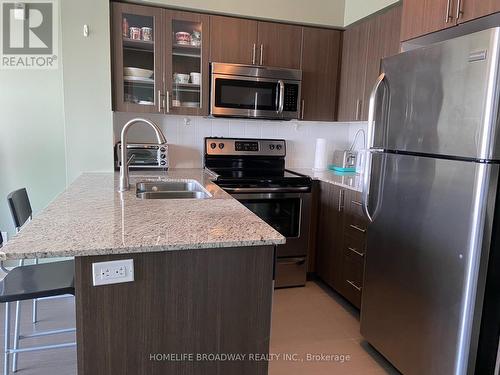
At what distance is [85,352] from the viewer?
1.21 metres

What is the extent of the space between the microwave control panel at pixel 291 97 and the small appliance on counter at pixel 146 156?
1077 mm

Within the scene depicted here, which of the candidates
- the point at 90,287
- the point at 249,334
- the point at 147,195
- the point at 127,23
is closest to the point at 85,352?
the point at 90,287

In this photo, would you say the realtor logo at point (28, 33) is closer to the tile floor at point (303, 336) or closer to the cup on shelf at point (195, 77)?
the cup on shelf at point (195, 77)

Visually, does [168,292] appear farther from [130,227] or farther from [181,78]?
[181,78]

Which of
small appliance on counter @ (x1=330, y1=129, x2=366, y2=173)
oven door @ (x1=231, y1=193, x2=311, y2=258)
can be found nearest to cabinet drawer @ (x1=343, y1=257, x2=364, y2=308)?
oven door @ (x1=231, y1=193, x2=311, y2=258)

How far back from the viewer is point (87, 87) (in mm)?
2773

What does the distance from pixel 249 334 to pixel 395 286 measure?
3.21 feet

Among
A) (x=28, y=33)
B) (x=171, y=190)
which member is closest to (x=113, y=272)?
(x=171, y=190)

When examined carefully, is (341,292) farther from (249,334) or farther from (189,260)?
(189,260)

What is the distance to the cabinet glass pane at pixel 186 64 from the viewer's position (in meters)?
2.99

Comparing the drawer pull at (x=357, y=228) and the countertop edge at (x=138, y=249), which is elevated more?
the countertop edge at (x=138, y=249)

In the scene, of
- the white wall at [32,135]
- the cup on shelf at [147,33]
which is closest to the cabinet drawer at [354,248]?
the cup on shelf at [147,33]

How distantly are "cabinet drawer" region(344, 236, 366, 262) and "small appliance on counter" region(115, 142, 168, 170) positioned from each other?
155cm

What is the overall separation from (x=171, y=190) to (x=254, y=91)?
113cm
